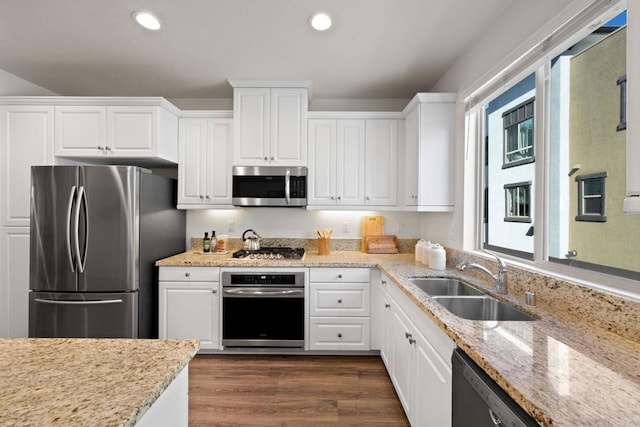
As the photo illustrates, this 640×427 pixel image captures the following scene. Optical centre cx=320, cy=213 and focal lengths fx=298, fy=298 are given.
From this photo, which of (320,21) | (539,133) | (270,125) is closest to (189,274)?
(270,125)

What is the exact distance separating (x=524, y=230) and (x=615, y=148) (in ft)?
2.28

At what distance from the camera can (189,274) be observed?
2.65 meters

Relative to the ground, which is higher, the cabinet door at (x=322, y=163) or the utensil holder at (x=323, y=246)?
the cabinet door at (x=322, y=163)

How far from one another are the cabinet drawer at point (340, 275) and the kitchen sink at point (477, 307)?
96cm

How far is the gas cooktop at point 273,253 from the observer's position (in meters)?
2.83

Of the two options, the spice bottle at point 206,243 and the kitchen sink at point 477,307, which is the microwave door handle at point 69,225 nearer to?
the spice bottle at point 206,243

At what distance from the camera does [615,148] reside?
1.36 metres

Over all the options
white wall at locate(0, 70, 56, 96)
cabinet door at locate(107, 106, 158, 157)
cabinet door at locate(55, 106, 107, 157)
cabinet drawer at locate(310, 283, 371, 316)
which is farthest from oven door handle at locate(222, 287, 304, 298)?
white wall at locate(0, 70, 56, 96)

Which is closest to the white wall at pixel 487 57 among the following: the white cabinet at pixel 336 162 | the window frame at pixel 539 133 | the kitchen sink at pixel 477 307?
the window frame at pixel 539 133

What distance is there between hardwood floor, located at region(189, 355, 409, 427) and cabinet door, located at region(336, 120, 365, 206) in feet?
4.99

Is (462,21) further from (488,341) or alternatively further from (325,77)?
(488,341)

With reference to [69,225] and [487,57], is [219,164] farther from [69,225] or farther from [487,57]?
[487,57]

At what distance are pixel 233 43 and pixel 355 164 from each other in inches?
58.9

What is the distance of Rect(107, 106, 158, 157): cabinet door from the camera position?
9.04ft
